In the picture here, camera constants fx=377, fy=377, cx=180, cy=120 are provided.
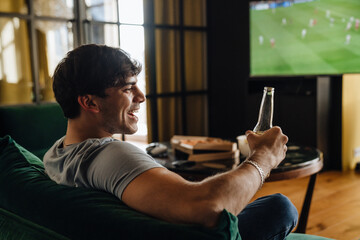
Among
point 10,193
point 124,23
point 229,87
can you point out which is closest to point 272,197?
point 10,193

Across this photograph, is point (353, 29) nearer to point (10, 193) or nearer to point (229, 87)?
point (229, 87)

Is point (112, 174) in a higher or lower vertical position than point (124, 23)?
lower

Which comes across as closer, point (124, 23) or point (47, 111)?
point (47, 111)

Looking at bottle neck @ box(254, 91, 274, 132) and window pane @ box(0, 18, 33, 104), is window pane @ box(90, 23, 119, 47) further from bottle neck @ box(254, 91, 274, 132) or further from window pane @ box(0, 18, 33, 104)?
bottle neck @ box(254, 91, 274, 132)

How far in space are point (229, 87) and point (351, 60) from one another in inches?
51.1

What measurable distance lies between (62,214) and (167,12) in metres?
3.44

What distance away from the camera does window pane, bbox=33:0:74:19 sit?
9.37 ft

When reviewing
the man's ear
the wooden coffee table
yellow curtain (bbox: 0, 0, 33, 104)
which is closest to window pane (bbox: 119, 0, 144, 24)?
yellow curtain (bbox: 0, 0, 33, 104)

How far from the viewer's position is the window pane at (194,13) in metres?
4.08

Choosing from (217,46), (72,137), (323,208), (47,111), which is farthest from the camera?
(217,46)

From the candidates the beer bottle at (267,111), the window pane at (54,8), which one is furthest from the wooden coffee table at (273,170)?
the window pane at (54,8)

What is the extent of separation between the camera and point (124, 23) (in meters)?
3.48

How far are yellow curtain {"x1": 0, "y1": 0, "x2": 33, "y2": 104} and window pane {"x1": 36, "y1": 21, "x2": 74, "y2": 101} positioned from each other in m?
0.09

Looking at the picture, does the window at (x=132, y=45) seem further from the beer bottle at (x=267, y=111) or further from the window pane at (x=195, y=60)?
the beer bottle at (x=267, y=111)
